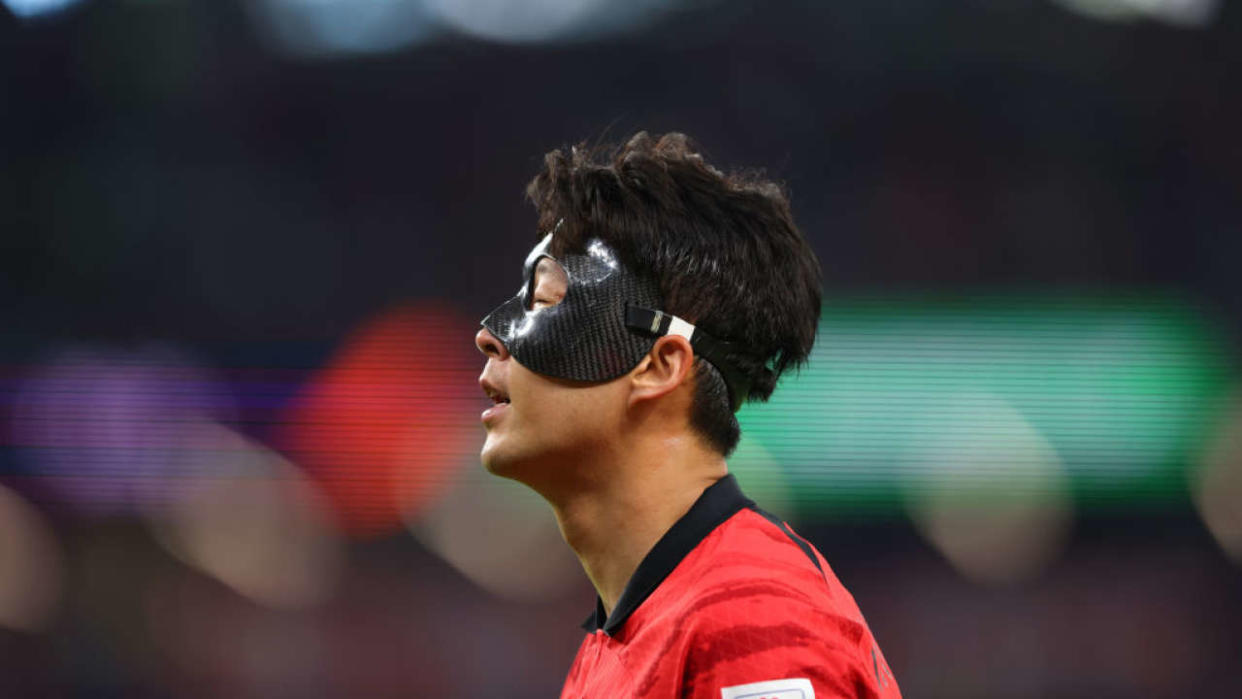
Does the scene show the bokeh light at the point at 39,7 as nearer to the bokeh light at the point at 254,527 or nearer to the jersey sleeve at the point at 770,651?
the bokeh light at the point at 254,527

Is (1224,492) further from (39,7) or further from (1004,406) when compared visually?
(39,7)

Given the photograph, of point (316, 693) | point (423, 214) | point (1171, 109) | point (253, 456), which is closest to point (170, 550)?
point (253, 456)

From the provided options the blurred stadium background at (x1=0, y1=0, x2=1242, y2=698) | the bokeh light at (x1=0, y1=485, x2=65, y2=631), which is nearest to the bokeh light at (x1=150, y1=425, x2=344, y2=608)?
the blurred stadium background at (x1=0, y1=0, x2=1242, y2=698)

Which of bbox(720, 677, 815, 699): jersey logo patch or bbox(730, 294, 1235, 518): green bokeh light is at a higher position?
bbox(720, 677, 815, 699): jersey logo patch

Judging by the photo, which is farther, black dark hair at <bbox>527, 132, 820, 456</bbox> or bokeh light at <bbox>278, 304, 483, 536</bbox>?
bokeh light at <bbox>278, 304, 483, 536</bbox>

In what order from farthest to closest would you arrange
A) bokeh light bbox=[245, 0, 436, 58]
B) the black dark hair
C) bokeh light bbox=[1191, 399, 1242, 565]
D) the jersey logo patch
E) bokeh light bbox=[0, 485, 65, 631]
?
bokeh light bbox=[245, 0, 436, 58] < bokeh light bbox=[0, 485, 65, 631] < bokeh light bbox=[1191, 399, 1242, 565] < the black dark hair < the jersey logo patch

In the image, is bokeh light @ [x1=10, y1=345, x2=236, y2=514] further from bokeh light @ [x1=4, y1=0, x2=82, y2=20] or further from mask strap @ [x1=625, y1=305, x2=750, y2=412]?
mask strap @ [x1=625, y1=305, x2=750, y2=412]

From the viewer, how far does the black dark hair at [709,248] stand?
165cm

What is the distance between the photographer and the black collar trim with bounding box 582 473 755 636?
1.52 meters

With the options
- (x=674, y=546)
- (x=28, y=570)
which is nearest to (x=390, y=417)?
(x=28, y=570)

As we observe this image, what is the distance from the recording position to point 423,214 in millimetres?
4137

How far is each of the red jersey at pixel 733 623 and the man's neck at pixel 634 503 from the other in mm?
40

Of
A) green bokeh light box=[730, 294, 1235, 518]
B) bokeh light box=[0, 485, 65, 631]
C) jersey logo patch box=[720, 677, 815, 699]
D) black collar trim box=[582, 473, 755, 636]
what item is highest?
black collar trim box=[582, 473, 755, 636]

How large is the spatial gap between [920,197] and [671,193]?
255 cm
